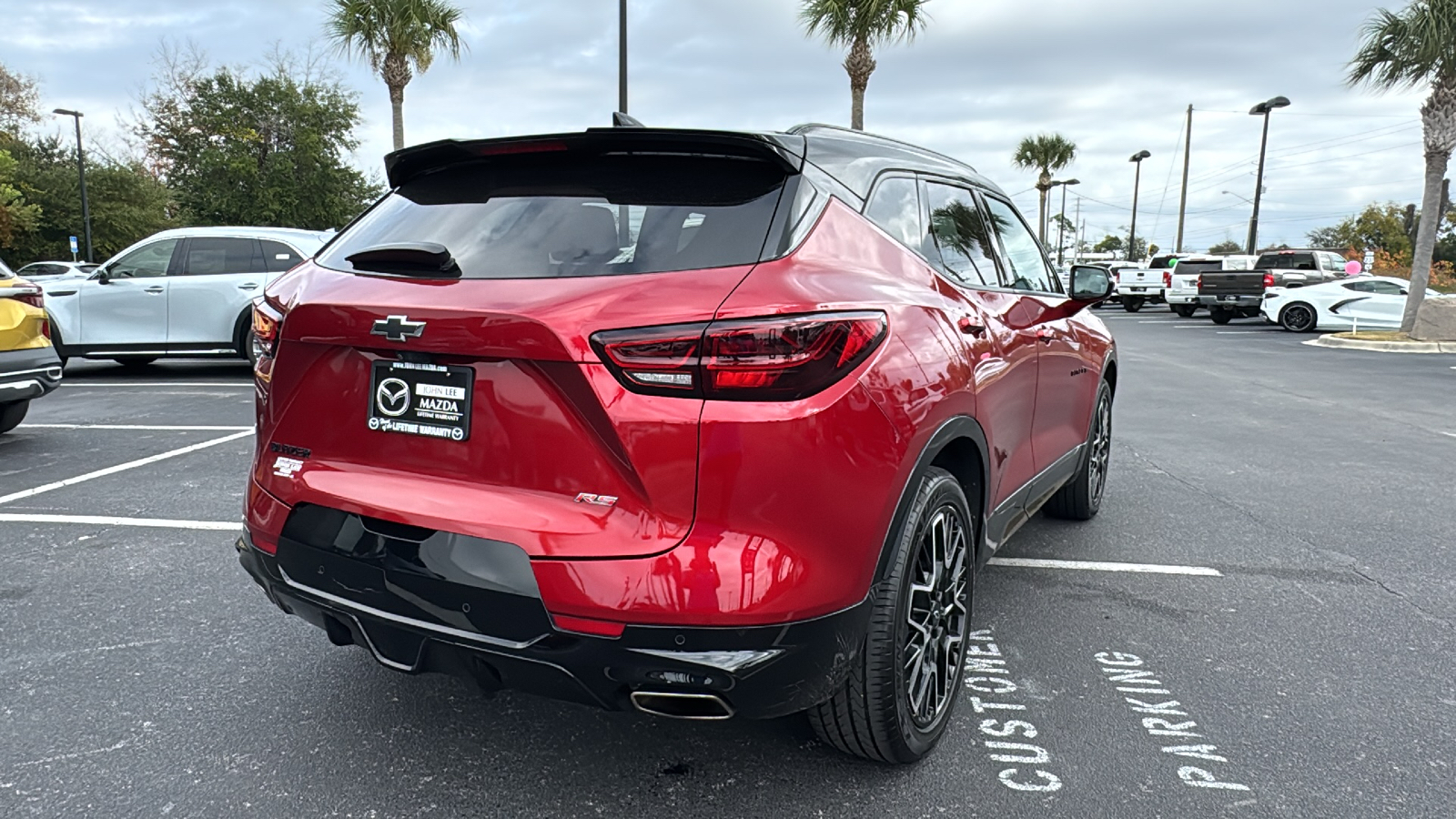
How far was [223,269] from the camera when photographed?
11.0 metres

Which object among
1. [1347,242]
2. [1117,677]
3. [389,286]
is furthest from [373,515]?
[1347,242]

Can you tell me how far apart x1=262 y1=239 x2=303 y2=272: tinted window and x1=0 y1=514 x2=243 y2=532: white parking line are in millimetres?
6512

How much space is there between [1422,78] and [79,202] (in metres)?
50.0

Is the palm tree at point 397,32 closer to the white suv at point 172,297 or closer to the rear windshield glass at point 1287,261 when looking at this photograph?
the white suv at point 172,297

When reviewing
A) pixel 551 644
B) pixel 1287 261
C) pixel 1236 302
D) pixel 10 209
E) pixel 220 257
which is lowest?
pixel 551 644

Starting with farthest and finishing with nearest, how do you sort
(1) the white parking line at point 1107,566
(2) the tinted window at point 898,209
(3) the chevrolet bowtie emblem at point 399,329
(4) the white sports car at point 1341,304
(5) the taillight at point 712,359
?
(4) the white sports car at point 1341,304, (1) the white parking line at point 1107,566, (2) the tinted window at point 898,209, (3) the chevrolet bowtie emblem at point 399,329, (5) the taillight at point 712,359

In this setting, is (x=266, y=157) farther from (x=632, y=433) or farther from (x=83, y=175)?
(x=632, y=433)

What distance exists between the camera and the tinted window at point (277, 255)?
11.0 metres

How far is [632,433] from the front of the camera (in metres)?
2.04

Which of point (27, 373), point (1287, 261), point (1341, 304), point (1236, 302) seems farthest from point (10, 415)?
point (1287, 261)

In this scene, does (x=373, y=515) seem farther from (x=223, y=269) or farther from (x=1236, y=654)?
(x=223, y=269)

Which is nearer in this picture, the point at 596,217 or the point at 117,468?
the point at 596,217

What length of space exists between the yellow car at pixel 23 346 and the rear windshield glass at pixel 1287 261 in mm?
28745

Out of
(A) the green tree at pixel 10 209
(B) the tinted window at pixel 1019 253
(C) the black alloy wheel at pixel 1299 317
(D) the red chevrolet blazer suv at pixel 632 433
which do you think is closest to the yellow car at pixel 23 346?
(D) the red chevrolet blazer suv at pixel 632 433
